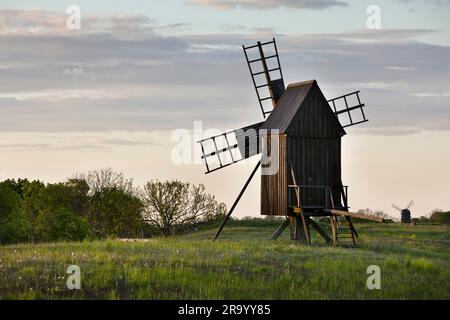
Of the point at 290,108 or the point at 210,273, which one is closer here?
the point at 210,273

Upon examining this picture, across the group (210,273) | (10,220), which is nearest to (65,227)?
(10,220)

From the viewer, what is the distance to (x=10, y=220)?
125ft

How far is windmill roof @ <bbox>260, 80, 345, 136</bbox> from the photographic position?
3466 centimetres

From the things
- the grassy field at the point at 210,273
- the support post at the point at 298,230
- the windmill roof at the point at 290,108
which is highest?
the windmill roof at the point at 290,108

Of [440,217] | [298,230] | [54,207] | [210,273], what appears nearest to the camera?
[210,273]

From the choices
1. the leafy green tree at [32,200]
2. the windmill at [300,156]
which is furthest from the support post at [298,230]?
the leafy green tree at [32,200]

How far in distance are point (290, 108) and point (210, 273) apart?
16295 mm

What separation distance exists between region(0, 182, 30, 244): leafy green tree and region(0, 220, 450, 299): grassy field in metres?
9.72

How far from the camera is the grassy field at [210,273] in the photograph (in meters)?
17.8

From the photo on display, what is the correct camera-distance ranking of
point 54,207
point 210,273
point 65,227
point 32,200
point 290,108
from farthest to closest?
point 32,200
point 54,207
point 65,227
point 290,108
point 210,273

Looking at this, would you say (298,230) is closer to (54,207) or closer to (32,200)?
(54,207)

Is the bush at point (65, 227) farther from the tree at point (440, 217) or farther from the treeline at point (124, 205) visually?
the tree at point (440, 217)

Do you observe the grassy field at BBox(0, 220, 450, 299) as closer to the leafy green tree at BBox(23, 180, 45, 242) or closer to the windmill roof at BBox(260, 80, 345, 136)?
the windmill roof at BBox(260, 80, 345, 136)

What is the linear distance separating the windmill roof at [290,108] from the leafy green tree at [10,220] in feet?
43.7
